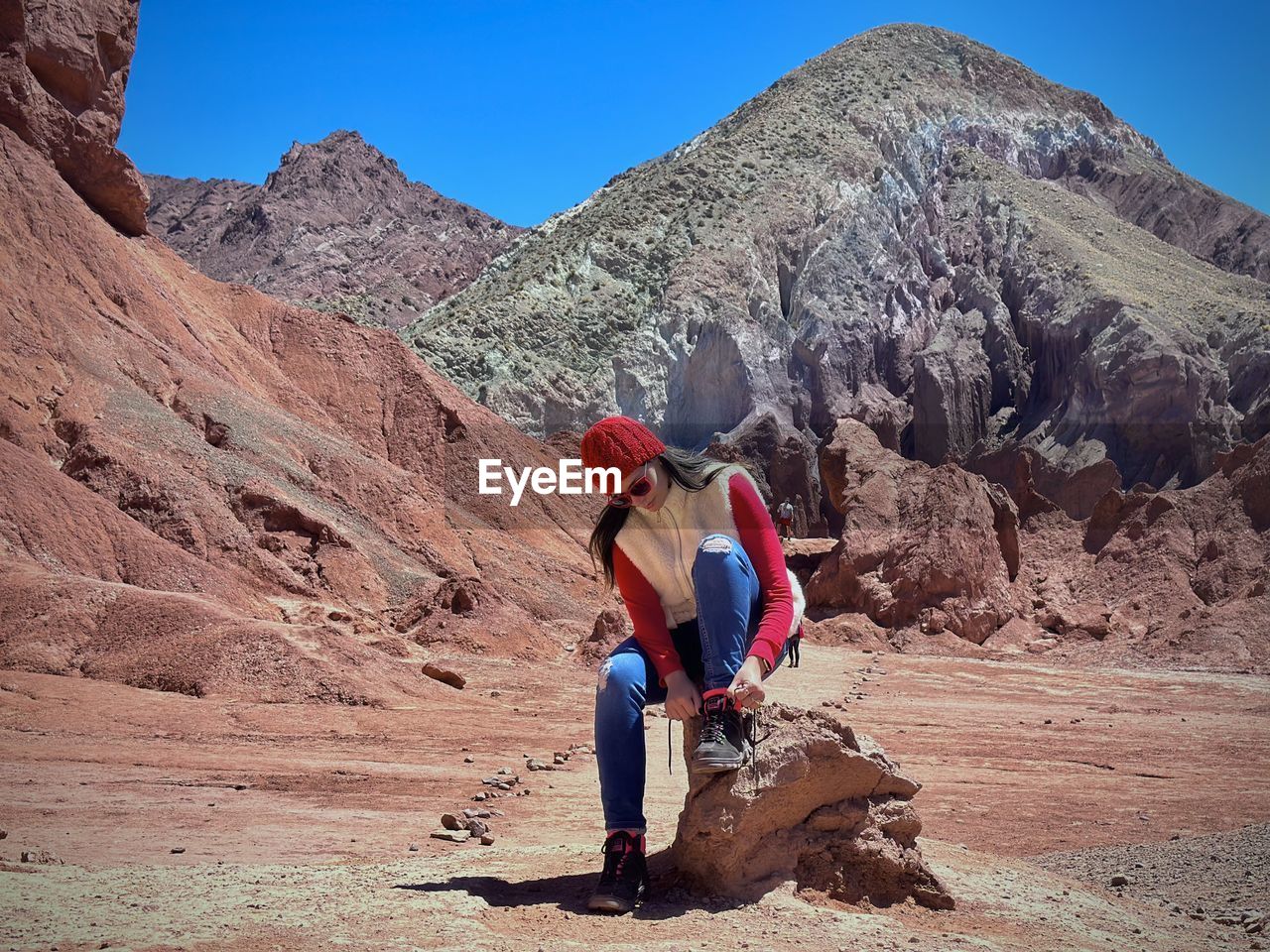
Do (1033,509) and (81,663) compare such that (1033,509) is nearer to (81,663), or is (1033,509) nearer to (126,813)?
(81,663)

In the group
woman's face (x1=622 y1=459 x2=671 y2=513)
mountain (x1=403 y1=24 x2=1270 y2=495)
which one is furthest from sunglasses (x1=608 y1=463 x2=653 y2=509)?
mountain (x1=403 y1=24 x2=1270 y2=495)

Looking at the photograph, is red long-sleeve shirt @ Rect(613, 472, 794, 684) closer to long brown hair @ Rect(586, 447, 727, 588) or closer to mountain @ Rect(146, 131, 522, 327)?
long brown hair @ Rect(586, 447, 727, 588)

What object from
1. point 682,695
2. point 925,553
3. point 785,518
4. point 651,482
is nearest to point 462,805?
point 682,695

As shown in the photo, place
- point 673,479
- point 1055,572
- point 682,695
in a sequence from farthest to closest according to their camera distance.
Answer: point 1055,572
point 673,479
point 682,695

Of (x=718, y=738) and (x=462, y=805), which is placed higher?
(x=718, y=738)

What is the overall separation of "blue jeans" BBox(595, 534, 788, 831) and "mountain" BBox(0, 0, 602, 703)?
25.5 ft

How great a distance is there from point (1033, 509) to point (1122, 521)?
2615 mm

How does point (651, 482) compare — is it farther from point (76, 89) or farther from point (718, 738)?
point (76, 89)

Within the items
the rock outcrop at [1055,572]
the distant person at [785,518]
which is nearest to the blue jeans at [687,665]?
the rock outcrop at [1055,572]

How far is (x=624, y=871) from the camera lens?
4.42 m

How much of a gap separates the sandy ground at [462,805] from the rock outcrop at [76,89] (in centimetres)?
1568

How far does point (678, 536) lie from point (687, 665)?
506 mm

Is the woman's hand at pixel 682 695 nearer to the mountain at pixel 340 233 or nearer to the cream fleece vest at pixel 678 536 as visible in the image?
the cream fleece vest at pixel 678 536

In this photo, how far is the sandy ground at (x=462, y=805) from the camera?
404 centimetres
